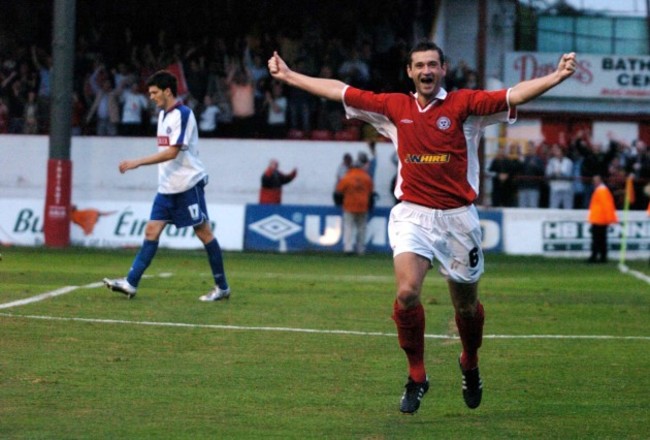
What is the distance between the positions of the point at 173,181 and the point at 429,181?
21.4 feet

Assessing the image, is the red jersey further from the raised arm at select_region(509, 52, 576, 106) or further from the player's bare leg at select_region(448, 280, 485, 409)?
the player's bare leg at select_region(448, 280, 485, 409)

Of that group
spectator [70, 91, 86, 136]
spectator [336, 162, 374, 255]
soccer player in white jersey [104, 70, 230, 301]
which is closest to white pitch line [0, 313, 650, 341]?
soccer player in white jersey [104, 70, 230, 301]

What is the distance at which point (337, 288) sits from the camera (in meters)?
18.1

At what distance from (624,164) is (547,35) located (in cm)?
687

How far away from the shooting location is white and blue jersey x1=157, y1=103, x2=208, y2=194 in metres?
14.5

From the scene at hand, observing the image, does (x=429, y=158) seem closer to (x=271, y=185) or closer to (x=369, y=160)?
(x=271, y=185)

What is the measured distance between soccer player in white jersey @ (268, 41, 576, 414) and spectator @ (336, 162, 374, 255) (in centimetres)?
1945

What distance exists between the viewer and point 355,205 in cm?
2811

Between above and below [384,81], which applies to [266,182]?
below

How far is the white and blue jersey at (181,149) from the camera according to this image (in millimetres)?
14508

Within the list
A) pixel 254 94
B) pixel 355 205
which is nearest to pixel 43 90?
pixel 254 94

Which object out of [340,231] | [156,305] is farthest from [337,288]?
[340,231]

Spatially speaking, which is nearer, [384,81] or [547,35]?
[384,81]

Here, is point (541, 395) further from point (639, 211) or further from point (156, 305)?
point (639, 211)
